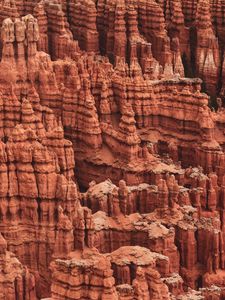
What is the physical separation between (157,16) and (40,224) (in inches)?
753

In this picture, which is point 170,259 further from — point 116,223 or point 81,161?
point 81,161

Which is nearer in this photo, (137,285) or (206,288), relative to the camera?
(137,285)

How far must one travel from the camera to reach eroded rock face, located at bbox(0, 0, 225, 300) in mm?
35625

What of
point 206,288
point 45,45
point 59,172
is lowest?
point 206,288

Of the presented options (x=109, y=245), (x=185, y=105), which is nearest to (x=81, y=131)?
(x=185, y=105)

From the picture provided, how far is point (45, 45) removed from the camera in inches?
2096

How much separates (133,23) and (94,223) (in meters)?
17.4

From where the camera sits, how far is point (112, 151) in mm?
45406

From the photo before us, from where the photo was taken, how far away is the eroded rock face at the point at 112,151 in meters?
35.6

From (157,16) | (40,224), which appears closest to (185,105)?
(157,16)

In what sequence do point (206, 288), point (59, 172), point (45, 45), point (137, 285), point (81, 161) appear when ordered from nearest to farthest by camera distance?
point (137, 285), point (206, 288), point (59, 172), point (81, 161), point (45, 45)

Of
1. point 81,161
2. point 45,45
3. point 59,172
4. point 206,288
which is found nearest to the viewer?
point 206,288

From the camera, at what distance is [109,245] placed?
39281 millimetres

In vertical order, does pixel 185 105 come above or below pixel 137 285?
above
